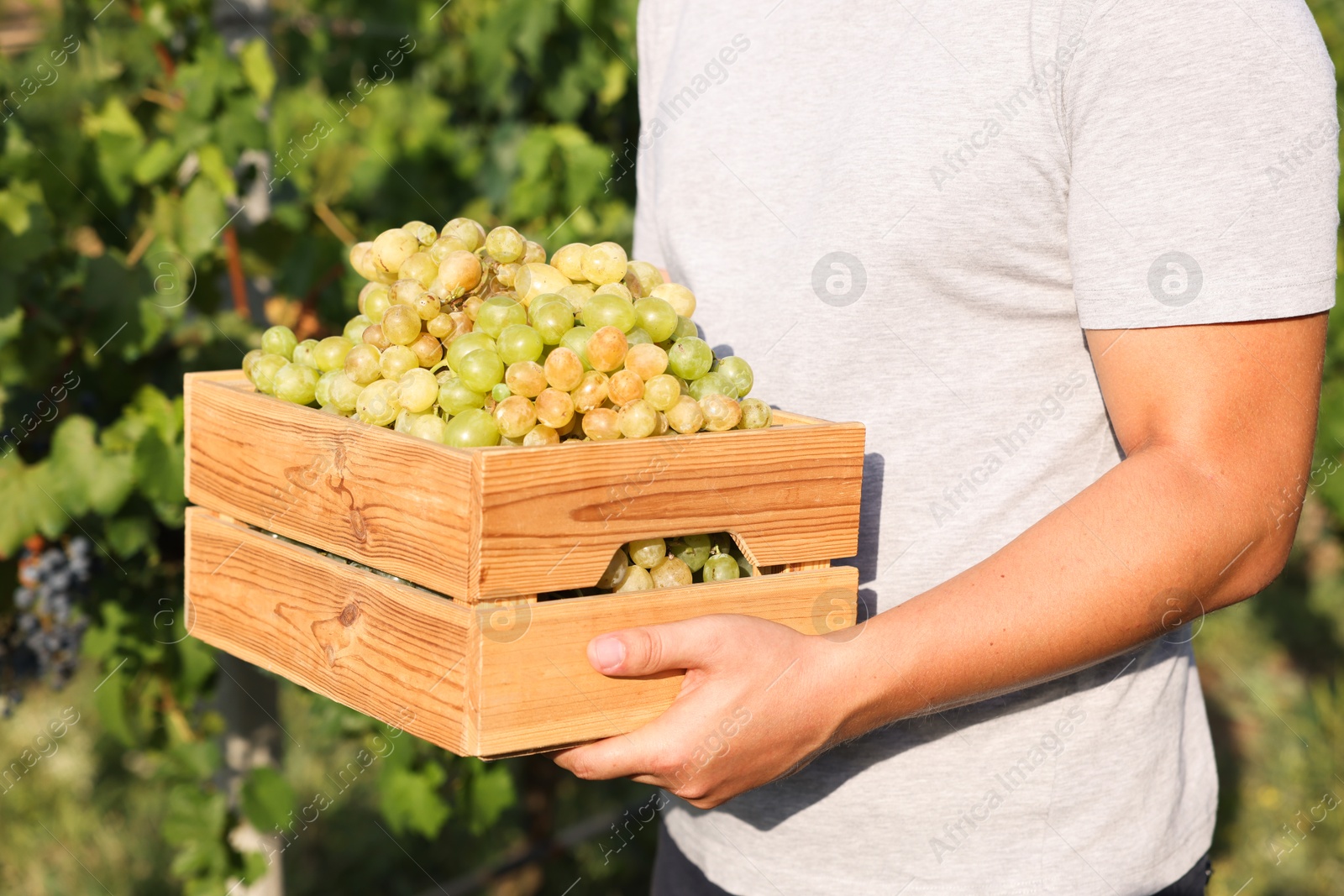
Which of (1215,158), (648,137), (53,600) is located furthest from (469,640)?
(53,600)

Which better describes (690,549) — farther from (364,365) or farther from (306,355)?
(306,355)

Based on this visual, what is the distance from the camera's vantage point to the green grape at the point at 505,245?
1279 millimetres

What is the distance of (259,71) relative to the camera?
2256 millimetres

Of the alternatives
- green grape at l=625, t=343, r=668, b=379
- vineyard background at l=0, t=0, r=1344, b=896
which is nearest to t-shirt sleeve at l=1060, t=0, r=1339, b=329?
green grape at l=625, t=343, r=668, b=379

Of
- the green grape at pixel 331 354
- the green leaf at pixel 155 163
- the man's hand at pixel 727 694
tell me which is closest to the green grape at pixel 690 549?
the man's hand at pixel 727 694

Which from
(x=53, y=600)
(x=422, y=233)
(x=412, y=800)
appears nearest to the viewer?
(x=422, y=233)

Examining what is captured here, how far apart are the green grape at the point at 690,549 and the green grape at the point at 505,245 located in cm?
39

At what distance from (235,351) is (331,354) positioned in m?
1.02

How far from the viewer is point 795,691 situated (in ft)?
3.38

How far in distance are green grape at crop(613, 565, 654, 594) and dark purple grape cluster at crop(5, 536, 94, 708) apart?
145cm

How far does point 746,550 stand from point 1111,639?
0.36 metres

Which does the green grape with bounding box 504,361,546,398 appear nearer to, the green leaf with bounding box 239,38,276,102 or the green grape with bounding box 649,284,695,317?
the green grape with bounding box 649,284,695,317

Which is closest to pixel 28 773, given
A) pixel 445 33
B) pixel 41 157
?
pixel 41 157

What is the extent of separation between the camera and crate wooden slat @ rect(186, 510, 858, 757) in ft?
3.34
